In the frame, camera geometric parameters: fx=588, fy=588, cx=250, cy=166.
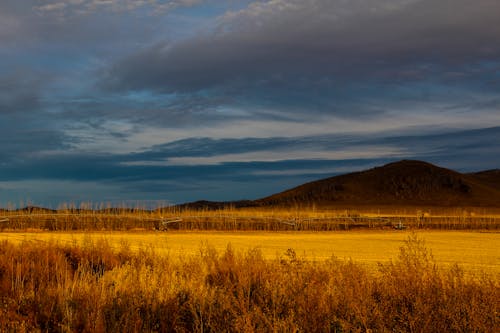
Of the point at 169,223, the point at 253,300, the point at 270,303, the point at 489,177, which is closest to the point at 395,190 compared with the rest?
the point at 489,177

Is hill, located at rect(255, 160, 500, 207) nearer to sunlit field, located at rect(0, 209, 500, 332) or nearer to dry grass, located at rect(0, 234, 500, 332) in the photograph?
sunlit field, located at rect(0, 209, 500, 332)

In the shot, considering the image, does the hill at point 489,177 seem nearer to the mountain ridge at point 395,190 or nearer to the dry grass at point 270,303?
the mountain ridge at point 395,190

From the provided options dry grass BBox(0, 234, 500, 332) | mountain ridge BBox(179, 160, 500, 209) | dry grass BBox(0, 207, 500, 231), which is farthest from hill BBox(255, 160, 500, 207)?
dry grass BBox(0, 234, 500, 332)

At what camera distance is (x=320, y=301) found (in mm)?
8594

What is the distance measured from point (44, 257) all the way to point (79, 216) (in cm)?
2431

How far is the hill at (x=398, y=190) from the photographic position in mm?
77875

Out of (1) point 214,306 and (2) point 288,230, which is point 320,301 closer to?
(1) point 214,306

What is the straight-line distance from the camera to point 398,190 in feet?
269

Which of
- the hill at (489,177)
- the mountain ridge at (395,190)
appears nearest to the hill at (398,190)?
the mountain ridge at (395,190)

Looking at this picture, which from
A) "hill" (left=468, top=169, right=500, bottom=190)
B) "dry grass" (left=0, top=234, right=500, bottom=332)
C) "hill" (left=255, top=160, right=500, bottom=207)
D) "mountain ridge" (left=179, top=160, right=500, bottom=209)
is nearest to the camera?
"dry grass" (left=0, top=234, right=500, bottom=332)

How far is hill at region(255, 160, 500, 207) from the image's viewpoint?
77.9 m

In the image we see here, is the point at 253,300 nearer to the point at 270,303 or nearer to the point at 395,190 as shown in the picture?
the point at 270,303

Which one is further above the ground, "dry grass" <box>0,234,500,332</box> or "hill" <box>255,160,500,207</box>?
"hill" <box>255,160,500,207</box>

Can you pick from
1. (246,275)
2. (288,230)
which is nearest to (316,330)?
(246,275)
